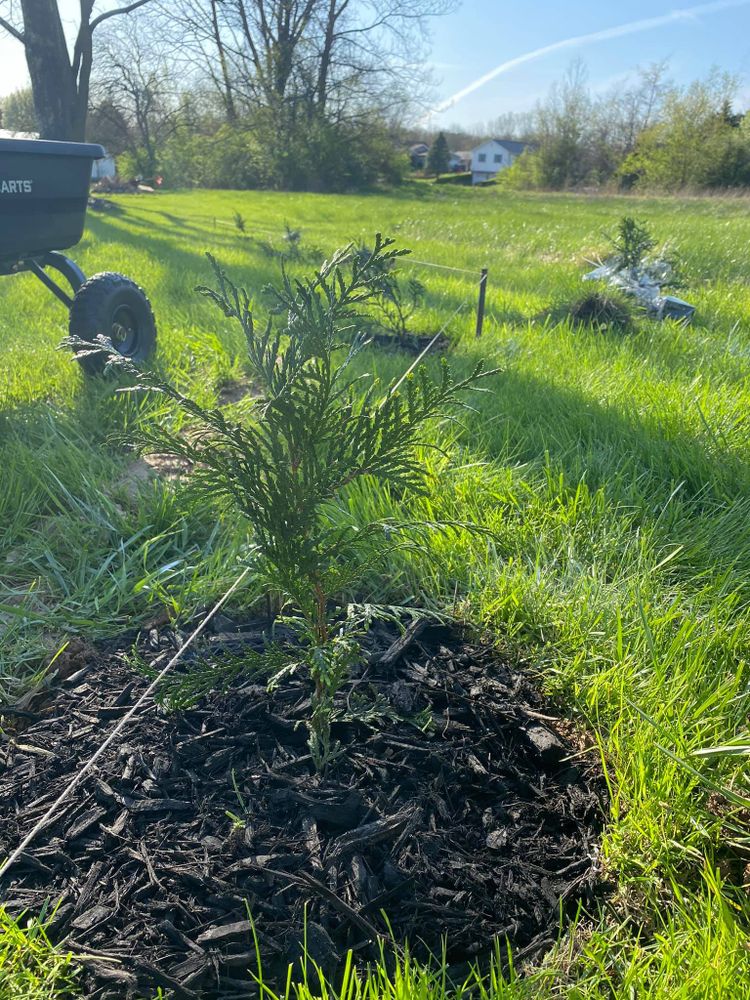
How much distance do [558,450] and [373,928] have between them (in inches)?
93.5

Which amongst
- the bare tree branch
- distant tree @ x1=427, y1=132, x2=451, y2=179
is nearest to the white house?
distant tree @ x1=427, y1=132, x2=451, y2=179

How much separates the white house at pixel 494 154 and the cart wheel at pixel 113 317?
91862 millimetres

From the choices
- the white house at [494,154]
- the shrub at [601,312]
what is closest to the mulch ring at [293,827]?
the shrub at [601,312]

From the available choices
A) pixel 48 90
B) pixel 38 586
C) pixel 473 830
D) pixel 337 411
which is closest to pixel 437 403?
pixel 337 411

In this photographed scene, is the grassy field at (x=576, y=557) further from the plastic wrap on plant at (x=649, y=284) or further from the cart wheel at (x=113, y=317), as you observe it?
the plastic wrap on plant at (x=649, y=284)

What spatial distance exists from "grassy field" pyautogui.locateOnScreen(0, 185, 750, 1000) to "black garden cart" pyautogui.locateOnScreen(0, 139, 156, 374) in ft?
1.24

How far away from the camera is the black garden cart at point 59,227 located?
3807mm

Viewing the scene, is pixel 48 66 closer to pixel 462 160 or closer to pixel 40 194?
pixel 40 194

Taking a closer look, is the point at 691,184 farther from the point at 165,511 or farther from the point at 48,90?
the point at 165,511

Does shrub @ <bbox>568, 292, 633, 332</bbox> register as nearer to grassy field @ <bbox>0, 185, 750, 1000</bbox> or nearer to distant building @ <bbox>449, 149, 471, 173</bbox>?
grassy field @ <bbox>0, 185, 750, 1000</bbox>

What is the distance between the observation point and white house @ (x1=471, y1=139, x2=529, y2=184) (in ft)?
282

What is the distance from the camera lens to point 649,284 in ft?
21.6

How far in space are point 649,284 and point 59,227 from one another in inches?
213

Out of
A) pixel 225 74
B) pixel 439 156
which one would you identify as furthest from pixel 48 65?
pixel 439 156
